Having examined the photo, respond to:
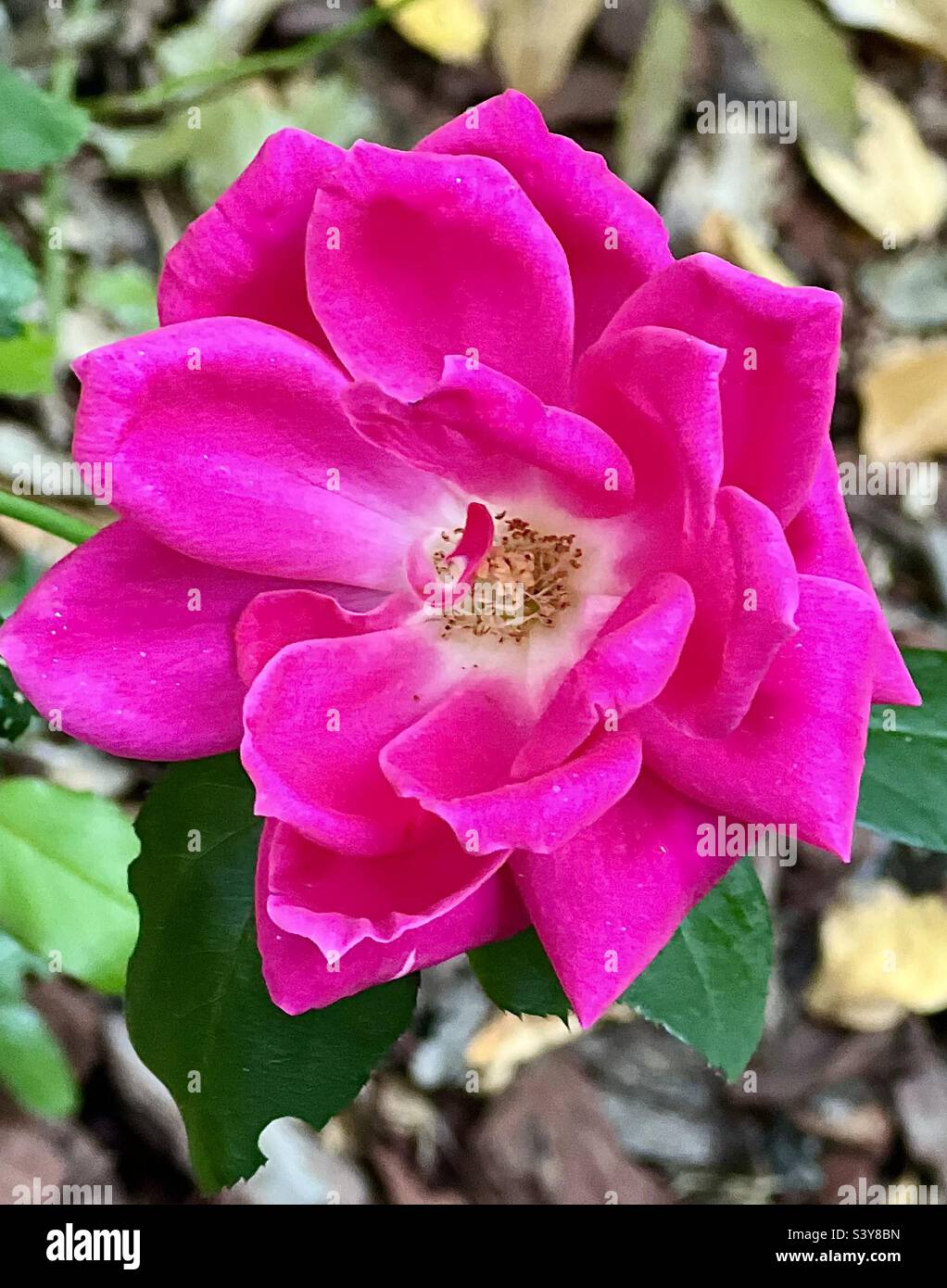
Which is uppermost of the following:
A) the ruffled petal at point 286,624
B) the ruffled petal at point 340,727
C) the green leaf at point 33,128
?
the green leaf at point 33,128

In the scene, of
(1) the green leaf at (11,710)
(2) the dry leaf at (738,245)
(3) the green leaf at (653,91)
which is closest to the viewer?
(1) the green leaf at (11,710)

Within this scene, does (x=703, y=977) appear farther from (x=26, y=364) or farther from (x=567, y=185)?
(x=26, y=364)

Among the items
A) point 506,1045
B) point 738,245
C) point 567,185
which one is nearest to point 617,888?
point 567,185

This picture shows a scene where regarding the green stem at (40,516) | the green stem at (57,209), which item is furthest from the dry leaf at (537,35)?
the green stem at (40,516)

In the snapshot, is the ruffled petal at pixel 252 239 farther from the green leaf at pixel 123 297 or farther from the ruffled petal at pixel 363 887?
the green leaf at pixel 123 297

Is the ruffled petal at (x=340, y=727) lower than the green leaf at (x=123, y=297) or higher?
higher

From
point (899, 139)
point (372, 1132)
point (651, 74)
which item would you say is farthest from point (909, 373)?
point (372, 1132)

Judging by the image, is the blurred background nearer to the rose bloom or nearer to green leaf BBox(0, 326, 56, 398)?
green leaf BBox(0, 326, 56, 398)
